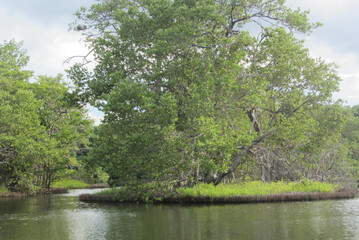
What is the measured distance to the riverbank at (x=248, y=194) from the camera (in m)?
22.6

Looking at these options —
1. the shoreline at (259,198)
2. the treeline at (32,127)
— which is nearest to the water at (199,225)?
the shoreline at (259,198)

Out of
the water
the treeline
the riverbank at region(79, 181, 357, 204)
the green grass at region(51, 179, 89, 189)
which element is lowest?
the water

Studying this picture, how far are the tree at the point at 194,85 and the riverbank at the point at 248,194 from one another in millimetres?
1242

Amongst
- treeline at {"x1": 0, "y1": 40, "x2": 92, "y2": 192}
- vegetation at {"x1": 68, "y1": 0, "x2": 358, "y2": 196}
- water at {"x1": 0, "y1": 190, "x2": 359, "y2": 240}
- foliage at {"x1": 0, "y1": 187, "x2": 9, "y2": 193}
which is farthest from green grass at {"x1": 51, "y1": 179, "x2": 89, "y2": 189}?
water at {"x1": 0, "y1": 190, "x2": 359, "y2": 240}

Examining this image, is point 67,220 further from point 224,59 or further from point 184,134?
point 224,59

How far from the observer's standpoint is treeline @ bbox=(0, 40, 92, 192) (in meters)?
32.6

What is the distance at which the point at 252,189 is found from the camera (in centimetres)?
2362

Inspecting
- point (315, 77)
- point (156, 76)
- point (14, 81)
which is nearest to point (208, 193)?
point (156, 76)

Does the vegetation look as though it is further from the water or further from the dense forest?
the water

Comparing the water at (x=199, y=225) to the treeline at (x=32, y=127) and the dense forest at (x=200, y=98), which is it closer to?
the dense forest at (x=200, y=98)

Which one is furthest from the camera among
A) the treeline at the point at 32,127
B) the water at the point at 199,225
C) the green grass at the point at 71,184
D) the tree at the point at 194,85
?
the green grass at the point at 71,184

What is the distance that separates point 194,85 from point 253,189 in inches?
320

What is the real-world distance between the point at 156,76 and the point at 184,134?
4658 millimetres

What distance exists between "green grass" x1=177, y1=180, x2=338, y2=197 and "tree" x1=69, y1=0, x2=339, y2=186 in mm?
1062
